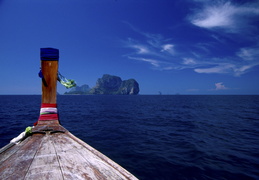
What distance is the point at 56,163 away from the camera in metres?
2.74

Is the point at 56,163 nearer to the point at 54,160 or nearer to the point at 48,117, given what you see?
the point at 54,160

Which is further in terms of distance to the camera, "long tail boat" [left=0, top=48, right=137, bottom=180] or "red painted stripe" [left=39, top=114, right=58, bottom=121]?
"red painted stripe" [left=39, top=114, right=58, bottom=121]

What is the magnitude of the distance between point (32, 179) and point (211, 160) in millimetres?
8648

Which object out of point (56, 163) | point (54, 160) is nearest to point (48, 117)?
point (54, 160)

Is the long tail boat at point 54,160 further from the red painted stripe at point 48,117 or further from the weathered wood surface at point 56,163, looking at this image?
the red painted stripe at point 48,117

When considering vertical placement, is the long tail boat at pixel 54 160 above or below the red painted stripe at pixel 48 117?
below

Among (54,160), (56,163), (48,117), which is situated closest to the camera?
(56,163)

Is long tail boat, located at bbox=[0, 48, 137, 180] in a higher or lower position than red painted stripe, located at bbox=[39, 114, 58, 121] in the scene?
lower

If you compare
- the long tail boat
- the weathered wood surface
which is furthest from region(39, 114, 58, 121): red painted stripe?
the weathered wood surface

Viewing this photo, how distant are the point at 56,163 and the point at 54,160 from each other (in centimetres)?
16

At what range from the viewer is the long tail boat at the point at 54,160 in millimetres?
2371

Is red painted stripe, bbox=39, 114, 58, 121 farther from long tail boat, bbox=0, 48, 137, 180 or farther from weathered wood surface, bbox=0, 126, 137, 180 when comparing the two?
weathered wood surface, bbox=0, 126, 137, 180

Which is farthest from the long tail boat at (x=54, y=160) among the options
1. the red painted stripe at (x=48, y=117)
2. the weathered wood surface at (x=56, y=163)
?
the red painted stripe at (x=48, y=117)

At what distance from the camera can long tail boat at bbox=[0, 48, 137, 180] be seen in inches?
93.4
